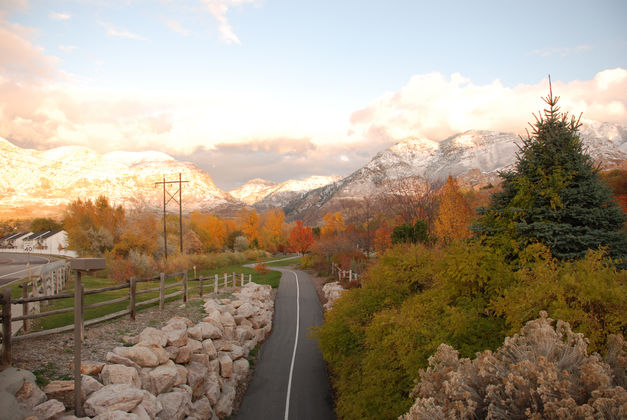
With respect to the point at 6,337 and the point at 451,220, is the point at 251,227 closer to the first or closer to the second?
the point at 451,220

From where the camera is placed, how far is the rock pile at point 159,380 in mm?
6629

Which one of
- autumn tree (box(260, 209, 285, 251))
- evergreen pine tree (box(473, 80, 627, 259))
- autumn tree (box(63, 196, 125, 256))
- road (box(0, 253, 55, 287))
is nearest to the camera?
evergreen pine tree (box(473, 80, 627, 259))

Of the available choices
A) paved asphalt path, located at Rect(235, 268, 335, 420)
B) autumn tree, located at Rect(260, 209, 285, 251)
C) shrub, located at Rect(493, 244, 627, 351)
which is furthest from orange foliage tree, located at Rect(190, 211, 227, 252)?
shrub, located at Rect(493, 244, 627, 351)

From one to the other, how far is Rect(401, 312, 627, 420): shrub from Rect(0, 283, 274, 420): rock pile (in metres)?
6.13

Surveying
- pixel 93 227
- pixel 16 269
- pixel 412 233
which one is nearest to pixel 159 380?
pixel 412 233

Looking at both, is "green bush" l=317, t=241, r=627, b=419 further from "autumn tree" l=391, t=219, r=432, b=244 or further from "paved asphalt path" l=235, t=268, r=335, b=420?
"autumn tree" l=391, t=219, r=432, b=244

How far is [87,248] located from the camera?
1330 inches

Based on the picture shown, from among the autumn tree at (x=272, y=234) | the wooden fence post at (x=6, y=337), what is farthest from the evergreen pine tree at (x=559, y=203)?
the autumn tree at (x=272, y=234)

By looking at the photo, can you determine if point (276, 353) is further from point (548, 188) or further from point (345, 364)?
point (548, 188)

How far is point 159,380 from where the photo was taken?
9219 mm

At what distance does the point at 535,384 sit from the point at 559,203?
30.1 ft

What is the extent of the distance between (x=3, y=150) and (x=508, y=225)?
261 m

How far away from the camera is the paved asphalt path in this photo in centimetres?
1394

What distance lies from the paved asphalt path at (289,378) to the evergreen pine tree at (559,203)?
9778 millimetres
